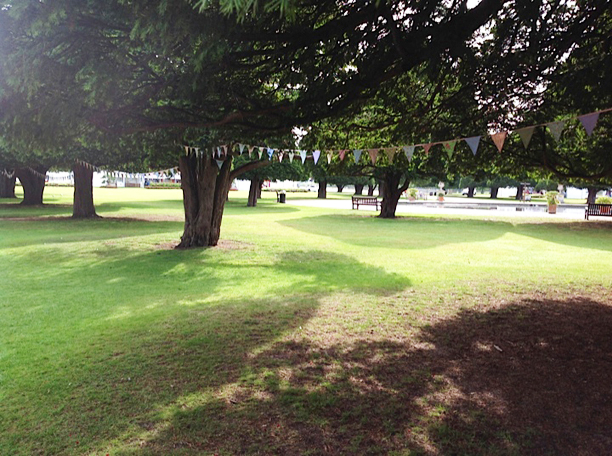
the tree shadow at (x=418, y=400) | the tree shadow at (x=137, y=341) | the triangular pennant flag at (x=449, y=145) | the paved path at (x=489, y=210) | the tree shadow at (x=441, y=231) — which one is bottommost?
the tree shadow at (x=137, y=341)

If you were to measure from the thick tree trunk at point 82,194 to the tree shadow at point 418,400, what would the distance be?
833 inches

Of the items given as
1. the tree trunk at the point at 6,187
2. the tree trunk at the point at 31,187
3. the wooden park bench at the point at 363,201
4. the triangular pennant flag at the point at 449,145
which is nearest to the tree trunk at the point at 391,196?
the wooden park bench at the point at 363,201

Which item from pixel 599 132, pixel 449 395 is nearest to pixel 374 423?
pixel 449 395

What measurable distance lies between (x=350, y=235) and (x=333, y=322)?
11279 mm

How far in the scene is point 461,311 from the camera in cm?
709

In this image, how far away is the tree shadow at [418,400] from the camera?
3.48m

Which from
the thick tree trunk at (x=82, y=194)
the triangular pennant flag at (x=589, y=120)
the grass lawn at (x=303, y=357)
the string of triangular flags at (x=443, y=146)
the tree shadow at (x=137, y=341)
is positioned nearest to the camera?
the grass lawn at (x=303, y=357)

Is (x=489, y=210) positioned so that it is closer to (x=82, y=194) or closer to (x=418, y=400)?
(x=82, y=194)

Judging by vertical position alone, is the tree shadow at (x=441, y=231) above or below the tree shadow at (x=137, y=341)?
above

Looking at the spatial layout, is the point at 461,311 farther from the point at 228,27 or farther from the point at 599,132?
the point at 228,27

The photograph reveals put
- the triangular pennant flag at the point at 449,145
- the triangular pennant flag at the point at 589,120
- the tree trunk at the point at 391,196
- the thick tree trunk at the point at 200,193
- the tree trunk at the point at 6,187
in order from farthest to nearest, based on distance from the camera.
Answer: the tree trunk at the point at 6,187 → the tree trunk at the point at 391,196 → the thick tree trunk at the point at 200,193 → the triangular pennant flag at the point at 449,145 → the triangular pennant flag at the point at 589,120

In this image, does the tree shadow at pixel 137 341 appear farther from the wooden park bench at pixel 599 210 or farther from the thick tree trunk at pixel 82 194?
the wooden park bench at pixel 599 210

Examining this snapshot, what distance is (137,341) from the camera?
18.7ft

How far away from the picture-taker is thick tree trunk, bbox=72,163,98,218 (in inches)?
921
